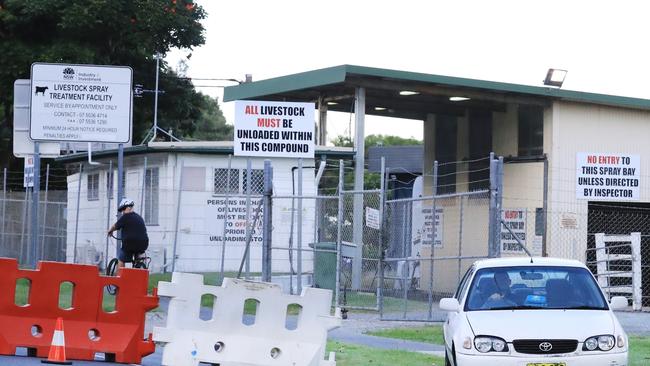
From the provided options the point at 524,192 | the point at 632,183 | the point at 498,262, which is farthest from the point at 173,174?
the point at 498,262

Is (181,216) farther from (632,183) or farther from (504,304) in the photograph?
(504,304)

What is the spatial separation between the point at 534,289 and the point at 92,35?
103 feet

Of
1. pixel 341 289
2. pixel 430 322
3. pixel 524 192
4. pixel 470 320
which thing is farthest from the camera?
pixel 524 192

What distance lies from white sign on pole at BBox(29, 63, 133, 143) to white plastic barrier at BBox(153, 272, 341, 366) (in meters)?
6.93

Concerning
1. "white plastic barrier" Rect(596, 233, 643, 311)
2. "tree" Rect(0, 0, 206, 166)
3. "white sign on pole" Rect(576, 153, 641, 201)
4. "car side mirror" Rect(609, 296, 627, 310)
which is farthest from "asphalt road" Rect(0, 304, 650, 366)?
"tree" Rect(0, 0, 206, 166)

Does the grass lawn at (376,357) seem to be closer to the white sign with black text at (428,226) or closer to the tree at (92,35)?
the white sign with black text at (428,226)

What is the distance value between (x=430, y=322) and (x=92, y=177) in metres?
15.2

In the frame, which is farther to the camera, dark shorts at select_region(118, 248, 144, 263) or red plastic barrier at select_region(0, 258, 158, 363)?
dark shorts at select_region(118, 248, 144, 263)

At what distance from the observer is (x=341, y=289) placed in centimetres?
2400

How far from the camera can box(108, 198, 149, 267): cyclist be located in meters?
20.8

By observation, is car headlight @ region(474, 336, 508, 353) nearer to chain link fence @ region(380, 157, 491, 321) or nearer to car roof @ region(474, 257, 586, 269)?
car roof @ region(474, 257, 586, 269)

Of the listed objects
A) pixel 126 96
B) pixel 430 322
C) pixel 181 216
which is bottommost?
Result: pixel 430 322

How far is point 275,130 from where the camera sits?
17.5 metres

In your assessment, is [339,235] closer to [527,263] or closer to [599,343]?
[527,263]
